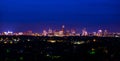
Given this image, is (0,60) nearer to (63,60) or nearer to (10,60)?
(10,60)

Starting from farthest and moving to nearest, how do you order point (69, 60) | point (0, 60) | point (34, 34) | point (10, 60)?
point (34, 34), point (69, 60), point (10, 60), point (0, 60)

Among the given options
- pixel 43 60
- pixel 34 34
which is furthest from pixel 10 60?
pixel 34 34

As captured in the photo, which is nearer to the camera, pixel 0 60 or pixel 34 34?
pixel 0 60

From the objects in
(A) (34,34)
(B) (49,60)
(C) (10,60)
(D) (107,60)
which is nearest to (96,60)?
(D) (107,60)

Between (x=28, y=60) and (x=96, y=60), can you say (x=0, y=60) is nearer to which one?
(x=28, y=60)

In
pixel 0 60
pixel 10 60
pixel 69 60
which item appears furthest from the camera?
pixel 69 60

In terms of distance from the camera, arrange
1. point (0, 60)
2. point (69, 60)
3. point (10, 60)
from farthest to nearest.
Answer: point (69, 60), point (10, 60), point (0, 60)

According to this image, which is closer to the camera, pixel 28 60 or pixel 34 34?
pixel 28 60
